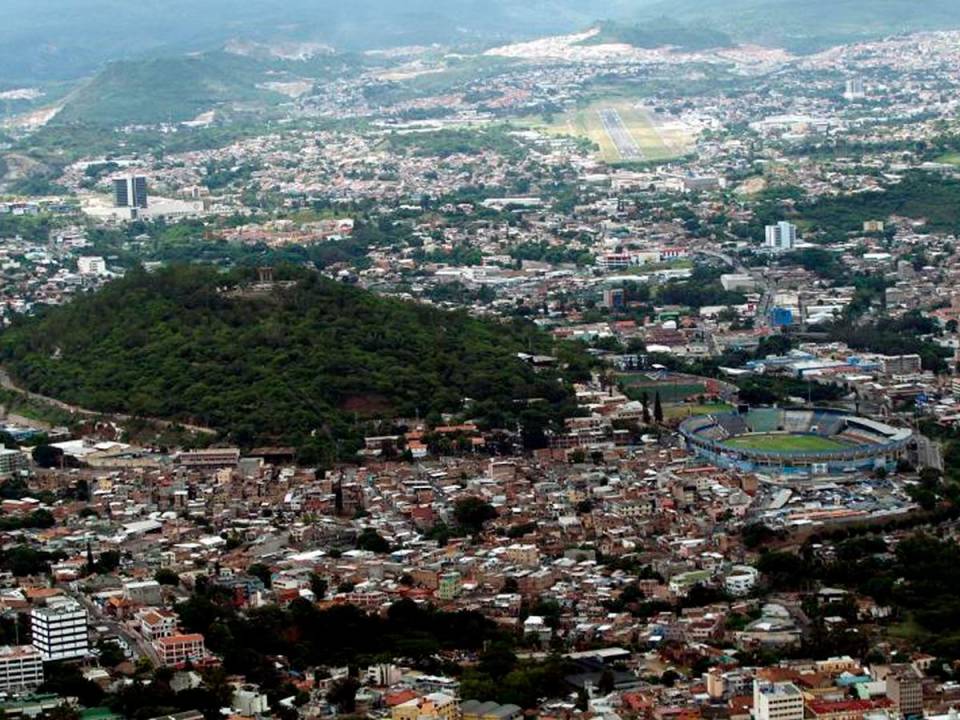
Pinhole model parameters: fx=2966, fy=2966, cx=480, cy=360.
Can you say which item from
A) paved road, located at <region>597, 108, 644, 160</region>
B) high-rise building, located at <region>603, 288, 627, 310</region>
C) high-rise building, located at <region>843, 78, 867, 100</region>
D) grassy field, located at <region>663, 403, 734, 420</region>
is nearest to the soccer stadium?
grassy field, located at <region>663, 403, 734, 420</region>

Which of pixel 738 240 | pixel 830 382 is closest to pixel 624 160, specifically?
Answer: pixel 738 240

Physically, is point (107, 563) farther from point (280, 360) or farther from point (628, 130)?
point (628, 130)

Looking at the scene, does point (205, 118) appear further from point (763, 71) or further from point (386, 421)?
point (386, 421)

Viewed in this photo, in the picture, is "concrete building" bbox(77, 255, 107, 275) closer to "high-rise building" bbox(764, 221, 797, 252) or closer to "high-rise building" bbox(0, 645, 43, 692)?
"high-rise building" bbox(764, 221, 797, 252)

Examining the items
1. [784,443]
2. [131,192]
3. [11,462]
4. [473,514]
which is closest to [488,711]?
[473,514]

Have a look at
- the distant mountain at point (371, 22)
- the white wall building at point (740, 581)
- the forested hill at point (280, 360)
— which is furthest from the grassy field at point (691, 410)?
the distant mountain at point (371, 22)

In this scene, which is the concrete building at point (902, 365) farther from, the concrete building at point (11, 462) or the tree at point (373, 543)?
the tree at point (373, 543)
